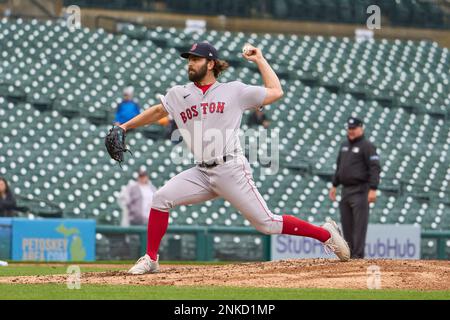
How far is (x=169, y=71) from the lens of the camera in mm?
22594

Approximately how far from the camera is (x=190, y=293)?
725 cm

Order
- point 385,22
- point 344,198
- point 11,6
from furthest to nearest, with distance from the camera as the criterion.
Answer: point 385,22, point 11,6, point 344,198

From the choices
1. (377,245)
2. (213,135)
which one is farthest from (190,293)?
(377,245)

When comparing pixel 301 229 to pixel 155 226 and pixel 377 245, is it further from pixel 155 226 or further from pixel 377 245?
pixel 377 245

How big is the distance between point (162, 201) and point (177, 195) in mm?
141

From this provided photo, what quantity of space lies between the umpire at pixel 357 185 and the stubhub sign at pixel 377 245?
10.3 ft

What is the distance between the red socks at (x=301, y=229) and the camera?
347 inches

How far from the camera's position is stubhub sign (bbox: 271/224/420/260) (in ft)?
52.9

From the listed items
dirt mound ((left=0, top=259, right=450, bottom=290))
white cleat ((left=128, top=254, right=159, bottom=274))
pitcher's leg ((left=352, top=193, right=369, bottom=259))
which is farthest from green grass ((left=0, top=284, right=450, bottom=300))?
pitcher's leg ((left=352, top=193, right=369, bottom=259))

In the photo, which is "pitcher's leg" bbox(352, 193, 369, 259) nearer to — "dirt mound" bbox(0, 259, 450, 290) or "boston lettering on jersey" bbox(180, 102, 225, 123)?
"dirt mound" bbox(0, 259, 450, 290)

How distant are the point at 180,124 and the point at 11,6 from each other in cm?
1579

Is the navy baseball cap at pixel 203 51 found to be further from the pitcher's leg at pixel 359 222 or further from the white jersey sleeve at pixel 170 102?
the pitcher's leg at pixel 359 222
